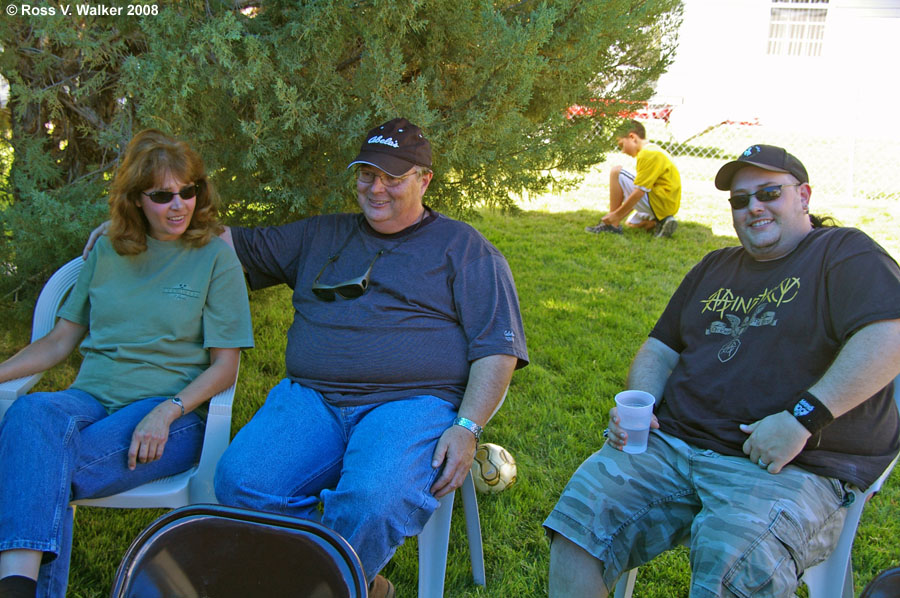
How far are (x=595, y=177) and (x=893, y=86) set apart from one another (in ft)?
26.5

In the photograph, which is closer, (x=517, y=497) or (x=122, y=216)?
(x=122, y=216)

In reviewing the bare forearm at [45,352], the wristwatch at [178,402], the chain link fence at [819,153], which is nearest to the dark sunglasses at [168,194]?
the bare forearm at [45,352]

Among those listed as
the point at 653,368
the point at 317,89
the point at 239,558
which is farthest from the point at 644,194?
the point at 239,558

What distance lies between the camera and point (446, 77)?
11.2 ft

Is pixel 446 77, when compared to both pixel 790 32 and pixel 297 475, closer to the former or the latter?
pixel 297 475

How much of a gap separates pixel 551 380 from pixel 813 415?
7.54 feet

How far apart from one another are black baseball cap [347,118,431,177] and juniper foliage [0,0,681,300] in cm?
38

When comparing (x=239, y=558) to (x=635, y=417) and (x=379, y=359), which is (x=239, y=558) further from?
(x=635, y=417)

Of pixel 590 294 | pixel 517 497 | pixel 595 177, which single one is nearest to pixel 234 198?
pixel 517 497

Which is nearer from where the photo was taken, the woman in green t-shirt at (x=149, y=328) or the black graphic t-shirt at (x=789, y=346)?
the black graphic t-shirt at (x=789, y=346)

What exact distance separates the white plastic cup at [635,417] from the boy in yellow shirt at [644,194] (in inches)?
216

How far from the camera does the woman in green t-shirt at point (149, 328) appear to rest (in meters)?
2.34

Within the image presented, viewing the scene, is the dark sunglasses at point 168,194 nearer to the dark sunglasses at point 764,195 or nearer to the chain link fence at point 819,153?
the dark sunglasses at point 764,195

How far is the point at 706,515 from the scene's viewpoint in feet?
6.61
